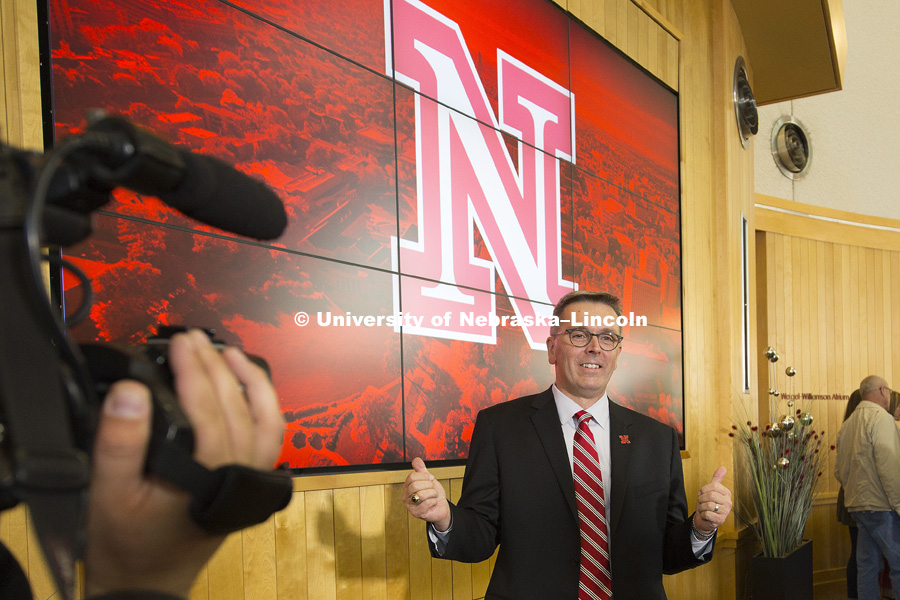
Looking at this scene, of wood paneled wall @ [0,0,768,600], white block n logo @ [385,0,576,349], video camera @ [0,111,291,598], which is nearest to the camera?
video camera @ [0,111,291,598]

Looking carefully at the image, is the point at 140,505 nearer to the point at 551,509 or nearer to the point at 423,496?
the point at 423,496

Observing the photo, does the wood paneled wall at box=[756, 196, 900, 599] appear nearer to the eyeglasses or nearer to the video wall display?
the video wall display

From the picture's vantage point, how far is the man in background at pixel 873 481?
504 centimetres

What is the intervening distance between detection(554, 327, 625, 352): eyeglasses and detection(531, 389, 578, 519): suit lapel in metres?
0.20

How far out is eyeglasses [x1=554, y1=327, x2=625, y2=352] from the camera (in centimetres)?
243

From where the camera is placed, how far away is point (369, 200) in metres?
2.41

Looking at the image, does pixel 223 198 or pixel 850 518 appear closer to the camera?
pixel 223 198

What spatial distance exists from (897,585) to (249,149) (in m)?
5.31

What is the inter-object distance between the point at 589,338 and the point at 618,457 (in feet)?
1.27

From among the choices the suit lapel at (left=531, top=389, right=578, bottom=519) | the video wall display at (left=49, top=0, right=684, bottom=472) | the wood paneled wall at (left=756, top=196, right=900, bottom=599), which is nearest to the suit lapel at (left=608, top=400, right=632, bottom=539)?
the suit lapel at (left=531, top=389, right=578, bottom=519)

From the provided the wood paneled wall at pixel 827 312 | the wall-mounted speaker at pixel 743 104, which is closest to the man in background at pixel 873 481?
the wood paneled wall at pixel 827 312

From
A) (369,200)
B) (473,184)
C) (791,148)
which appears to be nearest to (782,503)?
(473,184)

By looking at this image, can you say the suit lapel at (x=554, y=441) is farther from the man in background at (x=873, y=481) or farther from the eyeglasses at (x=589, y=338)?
the man in background at (x=873, y=481)

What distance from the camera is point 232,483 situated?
0.46 m
